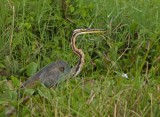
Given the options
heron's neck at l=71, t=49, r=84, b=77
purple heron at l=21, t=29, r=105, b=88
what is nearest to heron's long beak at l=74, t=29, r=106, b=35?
heron's neck at l=71, t=49, r=84, b=77

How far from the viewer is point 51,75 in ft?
17.2

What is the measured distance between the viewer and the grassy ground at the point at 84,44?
16.1 ft

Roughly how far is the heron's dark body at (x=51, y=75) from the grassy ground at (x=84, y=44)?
119mm

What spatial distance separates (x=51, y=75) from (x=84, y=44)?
1.02m

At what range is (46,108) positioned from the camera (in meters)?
Result: 4.54

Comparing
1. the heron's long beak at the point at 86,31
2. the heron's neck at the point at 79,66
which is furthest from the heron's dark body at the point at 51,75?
the heron's long beak at the point at 86,31

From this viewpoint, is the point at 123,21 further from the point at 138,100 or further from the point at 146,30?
the point at 138,100

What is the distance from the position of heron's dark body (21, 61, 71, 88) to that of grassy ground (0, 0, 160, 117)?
0.12 metres

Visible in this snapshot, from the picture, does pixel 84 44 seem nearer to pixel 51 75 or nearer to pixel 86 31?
pixel 86 31

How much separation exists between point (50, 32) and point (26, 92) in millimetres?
1708

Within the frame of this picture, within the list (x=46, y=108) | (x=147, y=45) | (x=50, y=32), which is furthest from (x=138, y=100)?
(x=50, y=32)

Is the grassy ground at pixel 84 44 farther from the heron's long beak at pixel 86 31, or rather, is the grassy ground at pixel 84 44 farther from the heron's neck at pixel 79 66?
the heron's long beak at pixel 86 31

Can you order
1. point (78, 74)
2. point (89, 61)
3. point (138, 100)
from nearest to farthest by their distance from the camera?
point (138, 100) < point (78, 74) < point (89, 61)

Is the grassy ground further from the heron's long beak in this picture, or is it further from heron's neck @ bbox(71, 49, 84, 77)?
the heron's long beak
